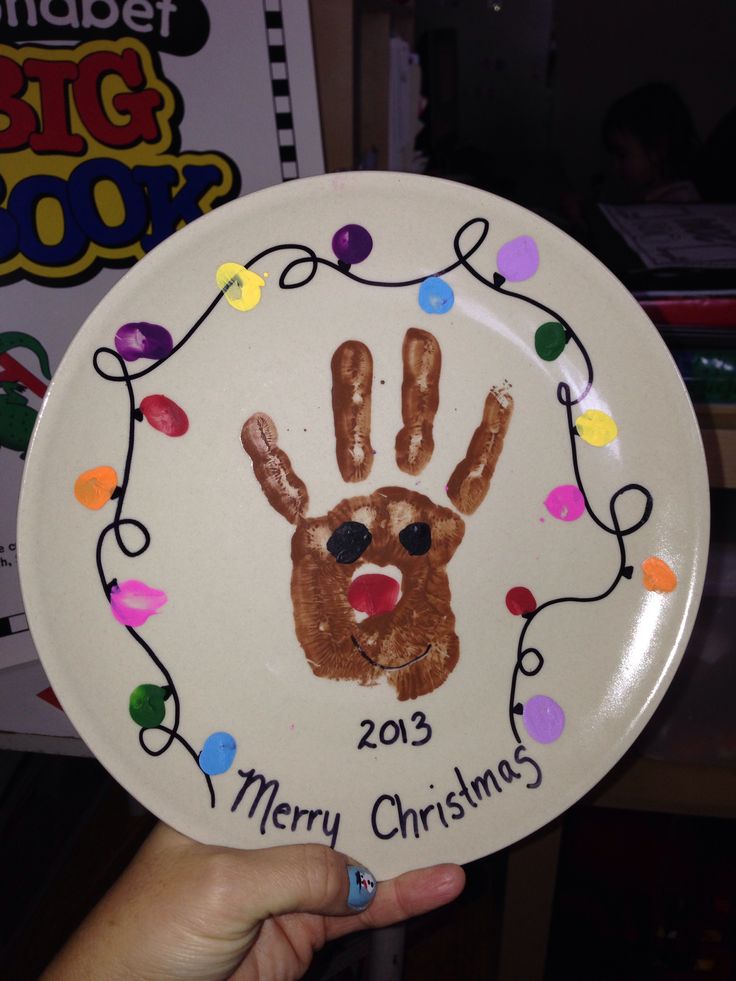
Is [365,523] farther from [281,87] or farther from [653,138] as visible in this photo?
[653,138]

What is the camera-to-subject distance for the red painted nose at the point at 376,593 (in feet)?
1.50

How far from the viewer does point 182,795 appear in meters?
0.42

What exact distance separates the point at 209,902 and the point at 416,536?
26 cm

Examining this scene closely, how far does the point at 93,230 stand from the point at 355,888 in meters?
0.56

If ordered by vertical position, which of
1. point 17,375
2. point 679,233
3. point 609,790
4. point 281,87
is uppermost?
point 281,87

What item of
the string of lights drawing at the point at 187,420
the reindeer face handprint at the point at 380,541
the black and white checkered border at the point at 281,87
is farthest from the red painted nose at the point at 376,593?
the black and white checkered border at the point at 281,87

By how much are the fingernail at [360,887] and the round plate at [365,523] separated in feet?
0.03

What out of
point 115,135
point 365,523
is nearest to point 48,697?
point 365,523

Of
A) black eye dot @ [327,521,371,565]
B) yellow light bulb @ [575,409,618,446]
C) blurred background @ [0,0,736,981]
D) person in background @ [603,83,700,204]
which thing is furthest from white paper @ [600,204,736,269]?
person in background @ [603,83,700,204]

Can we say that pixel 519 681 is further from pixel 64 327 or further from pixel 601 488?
pixel 64 327

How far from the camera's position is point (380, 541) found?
45cm

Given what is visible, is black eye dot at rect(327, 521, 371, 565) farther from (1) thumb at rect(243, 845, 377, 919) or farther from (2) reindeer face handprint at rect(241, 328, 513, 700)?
(1) thumb at rect(243, 845, 377, 919)

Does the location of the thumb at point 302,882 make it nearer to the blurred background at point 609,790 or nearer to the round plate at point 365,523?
the round plate at point 365,523

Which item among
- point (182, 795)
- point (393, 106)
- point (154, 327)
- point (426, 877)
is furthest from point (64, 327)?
point (393, 106)
